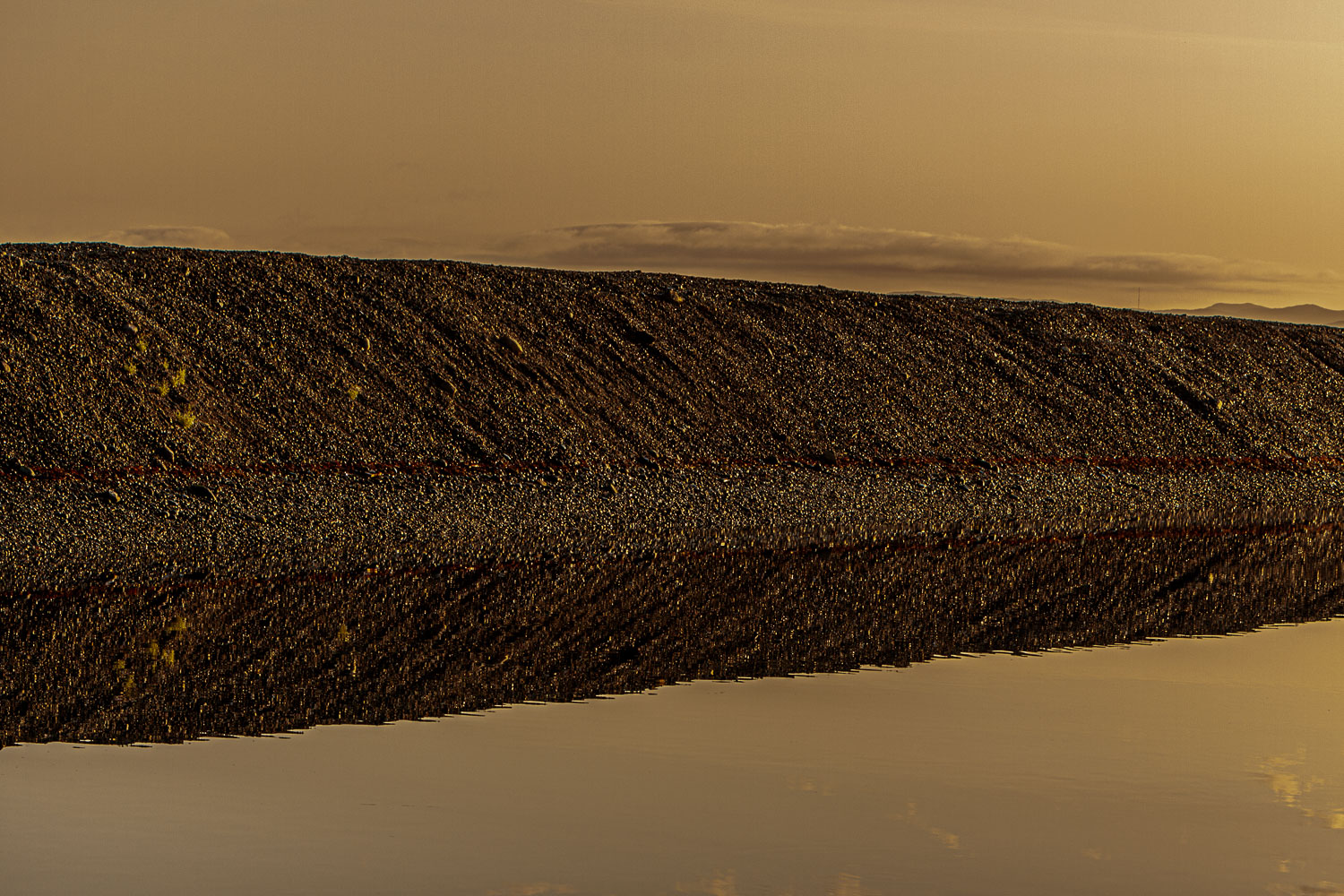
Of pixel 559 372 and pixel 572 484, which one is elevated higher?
pixel 559 372

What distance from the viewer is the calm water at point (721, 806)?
29.3 feet

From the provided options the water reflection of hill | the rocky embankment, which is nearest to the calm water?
the water reflection of hill

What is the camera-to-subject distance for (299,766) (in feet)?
37.7

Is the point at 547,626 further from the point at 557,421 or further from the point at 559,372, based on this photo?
the point at 559,372

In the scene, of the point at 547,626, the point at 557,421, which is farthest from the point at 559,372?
the point at 547,626

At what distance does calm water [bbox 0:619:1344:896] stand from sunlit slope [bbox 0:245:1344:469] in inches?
770

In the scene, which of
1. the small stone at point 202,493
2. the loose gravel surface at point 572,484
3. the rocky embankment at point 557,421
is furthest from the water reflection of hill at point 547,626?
the small stone at point 202,493

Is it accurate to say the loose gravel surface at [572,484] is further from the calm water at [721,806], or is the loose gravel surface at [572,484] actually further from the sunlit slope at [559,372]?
the calm water at [721,806]

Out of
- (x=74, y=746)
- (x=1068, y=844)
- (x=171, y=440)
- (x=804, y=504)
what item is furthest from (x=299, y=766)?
(x=804, y=504)

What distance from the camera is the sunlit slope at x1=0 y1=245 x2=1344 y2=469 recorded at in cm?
3412

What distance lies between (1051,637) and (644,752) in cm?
835

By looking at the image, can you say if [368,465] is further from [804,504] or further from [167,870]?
[167,870]

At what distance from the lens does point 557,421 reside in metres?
39.2

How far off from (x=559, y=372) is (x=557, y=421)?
14.2 feet
